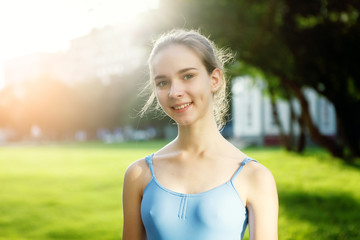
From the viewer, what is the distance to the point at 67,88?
195 feet

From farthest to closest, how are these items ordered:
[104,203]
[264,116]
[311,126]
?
[264,116]
[311,126]
[104,203]

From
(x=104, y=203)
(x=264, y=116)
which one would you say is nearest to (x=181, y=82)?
(x=104, y=203)

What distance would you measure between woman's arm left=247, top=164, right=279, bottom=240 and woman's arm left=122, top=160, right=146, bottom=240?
50cm

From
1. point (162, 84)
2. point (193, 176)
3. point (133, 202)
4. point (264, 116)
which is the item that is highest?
point (162, 84)

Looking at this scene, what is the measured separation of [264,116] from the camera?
3853 cm

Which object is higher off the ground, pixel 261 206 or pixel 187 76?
pixel 187 76

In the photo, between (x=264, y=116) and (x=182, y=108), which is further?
(x=264, y=116)

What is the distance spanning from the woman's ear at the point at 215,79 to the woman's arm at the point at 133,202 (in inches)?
19.3

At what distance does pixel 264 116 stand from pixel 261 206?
3739cm

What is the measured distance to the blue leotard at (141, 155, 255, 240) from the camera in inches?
69.4

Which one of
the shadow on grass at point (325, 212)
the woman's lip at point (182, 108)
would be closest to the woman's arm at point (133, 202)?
the woman's lip at point (182, 108)

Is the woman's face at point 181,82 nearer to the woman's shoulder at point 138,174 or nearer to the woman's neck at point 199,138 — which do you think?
the woman's neck at point 199,138

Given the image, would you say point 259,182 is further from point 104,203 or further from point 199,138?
point 104,203

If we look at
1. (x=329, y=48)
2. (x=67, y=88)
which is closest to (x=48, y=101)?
(x=67, y=88)
